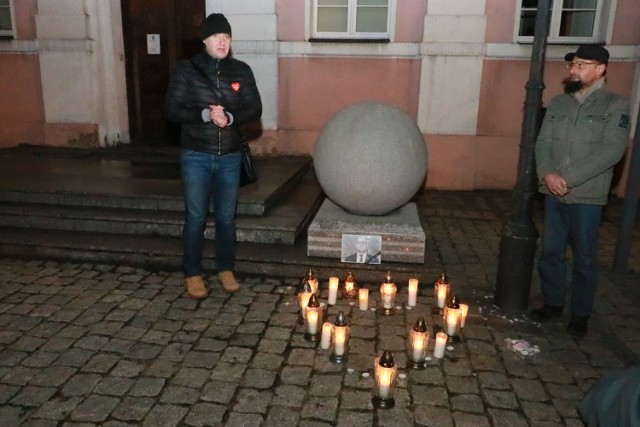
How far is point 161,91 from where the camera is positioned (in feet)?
34.0

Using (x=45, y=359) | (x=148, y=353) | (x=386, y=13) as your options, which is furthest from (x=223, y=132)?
(x=386, y=13)

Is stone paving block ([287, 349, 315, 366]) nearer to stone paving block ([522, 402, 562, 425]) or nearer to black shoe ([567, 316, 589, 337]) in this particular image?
stone paving block ([522, 402, 562, 425])

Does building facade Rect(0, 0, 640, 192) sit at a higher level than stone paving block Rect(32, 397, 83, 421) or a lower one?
higher

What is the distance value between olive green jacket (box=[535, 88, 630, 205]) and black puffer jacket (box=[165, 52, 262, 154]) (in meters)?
2.61

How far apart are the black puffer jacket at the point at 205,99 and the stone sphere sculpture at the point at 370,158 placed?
111 cm

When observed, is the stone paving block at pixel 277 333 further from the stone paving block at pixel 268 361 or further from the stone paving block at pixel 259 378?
the stone paving block at pixel 259 378

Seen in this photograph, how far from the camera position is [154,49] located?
33.2 ft

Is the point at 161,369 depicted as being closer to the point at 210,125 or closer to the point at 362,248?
the point at 210,125

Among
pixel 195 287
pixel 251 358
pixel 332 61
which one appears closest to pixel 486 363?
pixel 251 358

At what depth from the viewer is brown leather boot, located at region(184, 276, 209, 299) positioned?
502cm

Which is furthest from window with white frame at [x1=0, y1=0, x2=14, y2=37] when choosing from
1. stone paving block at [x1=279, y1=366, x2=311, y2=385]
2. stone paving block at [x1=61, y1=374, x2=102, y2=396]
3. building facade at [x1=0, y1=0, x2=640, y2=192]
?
stone paving block at [x1=279, y1=366, x2=311, y2=385]

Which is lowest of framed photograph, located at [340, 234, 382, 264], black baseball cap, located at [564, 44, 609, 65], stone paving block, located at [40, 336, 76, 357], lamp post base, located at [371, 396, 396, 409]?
stone paving block, located at [40, 336, 76, 357]

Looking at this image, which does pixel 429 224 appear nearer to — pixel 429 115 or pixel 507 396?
pixel 429 115

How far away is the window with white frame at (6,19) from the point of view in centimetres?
977
